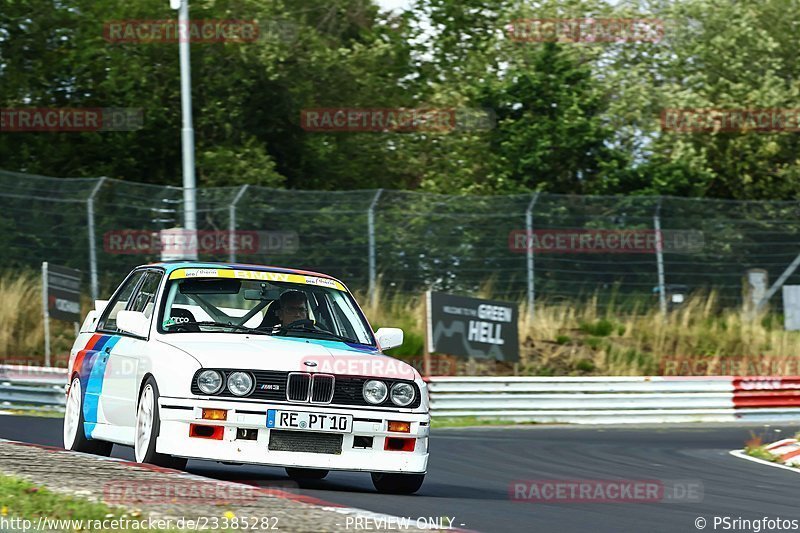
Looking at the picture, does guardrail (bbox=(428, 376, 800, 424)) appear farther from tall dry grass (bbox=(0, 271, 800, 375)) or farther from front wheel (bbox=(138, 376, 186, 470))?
front wheel (bbox=(138, 376, 186, 470))

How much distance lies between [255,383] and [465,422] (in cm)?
1275

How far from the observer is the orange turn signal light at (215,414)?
351 inches

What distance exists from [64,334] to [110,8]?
42.7 feet

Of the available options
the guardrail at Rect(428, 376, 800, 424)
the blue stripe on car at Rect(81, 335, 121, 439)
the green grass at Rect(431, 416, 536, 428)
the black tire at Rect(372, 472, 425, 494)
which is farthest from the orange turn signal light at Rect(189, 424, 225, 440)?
the guardrail at Rect(428, 376, 800, 424)

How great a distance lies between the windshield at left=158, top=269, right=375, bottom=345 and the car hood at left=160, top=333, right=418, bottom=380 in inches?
11.9

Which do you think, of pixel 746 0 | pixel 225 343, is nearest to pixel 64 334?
pixel 225 343

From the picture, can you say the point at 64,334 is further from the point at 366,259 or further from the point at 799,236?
the point at 799,236

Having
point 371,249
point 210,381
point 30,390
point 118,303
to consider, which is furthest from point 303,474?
point 371,249

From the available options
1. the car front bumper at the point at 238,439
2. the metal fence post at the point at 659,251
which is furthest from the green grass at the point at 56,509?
the metal fence post at the point at 659,251

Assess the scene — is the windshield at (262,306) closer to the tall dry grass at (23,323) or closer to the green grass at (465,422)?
the green grass at (465,422)

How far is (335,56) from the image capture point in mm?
38250

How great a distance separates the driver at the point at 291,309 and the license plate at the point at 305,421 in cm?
141

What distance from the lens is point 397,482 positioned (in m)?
9.67

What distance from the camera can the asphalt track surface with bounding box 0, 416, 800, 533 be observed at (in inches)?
338
